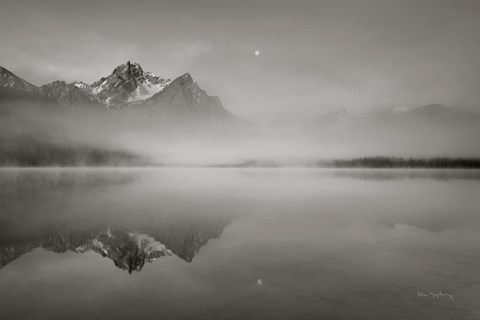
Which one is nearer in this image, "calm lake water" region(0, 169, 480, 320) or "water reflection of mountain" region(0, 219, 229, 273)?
"calm lake water" region(0, 169, 480, 320)

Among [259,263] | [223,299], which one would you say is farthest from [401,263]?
[223,299]

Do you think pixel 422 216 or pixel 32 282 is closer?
pixel 32 282

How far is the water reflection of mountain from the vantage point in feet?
73.6

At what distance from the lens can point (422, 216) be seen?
40875 millimetres

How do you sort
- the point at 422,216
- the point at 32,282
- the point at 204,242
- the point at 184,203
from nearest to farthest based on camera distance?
the point at 32,282, the point at 204,242, the point at 422,216, the point at 184,203

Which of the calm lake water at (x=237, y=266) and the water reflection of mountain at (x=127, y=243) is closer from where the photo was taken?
the calm lake water at (x=237, y=266)

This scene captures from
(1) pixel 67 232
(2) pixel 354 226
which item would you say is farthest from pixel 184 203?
(2) pixel 354 226

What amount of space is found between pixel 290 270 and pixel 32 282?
1365 cm

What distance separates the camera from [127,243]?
1018 inches

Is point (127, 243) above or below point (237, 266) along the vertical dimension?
above

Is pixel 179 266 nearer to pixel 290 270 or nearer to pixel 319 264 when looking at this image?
pixel 290 270

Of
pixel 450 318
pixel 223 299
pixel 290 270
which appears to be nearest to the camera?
pixel 450 318

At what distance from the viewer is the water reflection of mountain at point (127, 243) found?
73.6 ft

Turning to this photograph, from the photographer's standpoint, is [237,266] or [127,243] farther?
[127,243]
